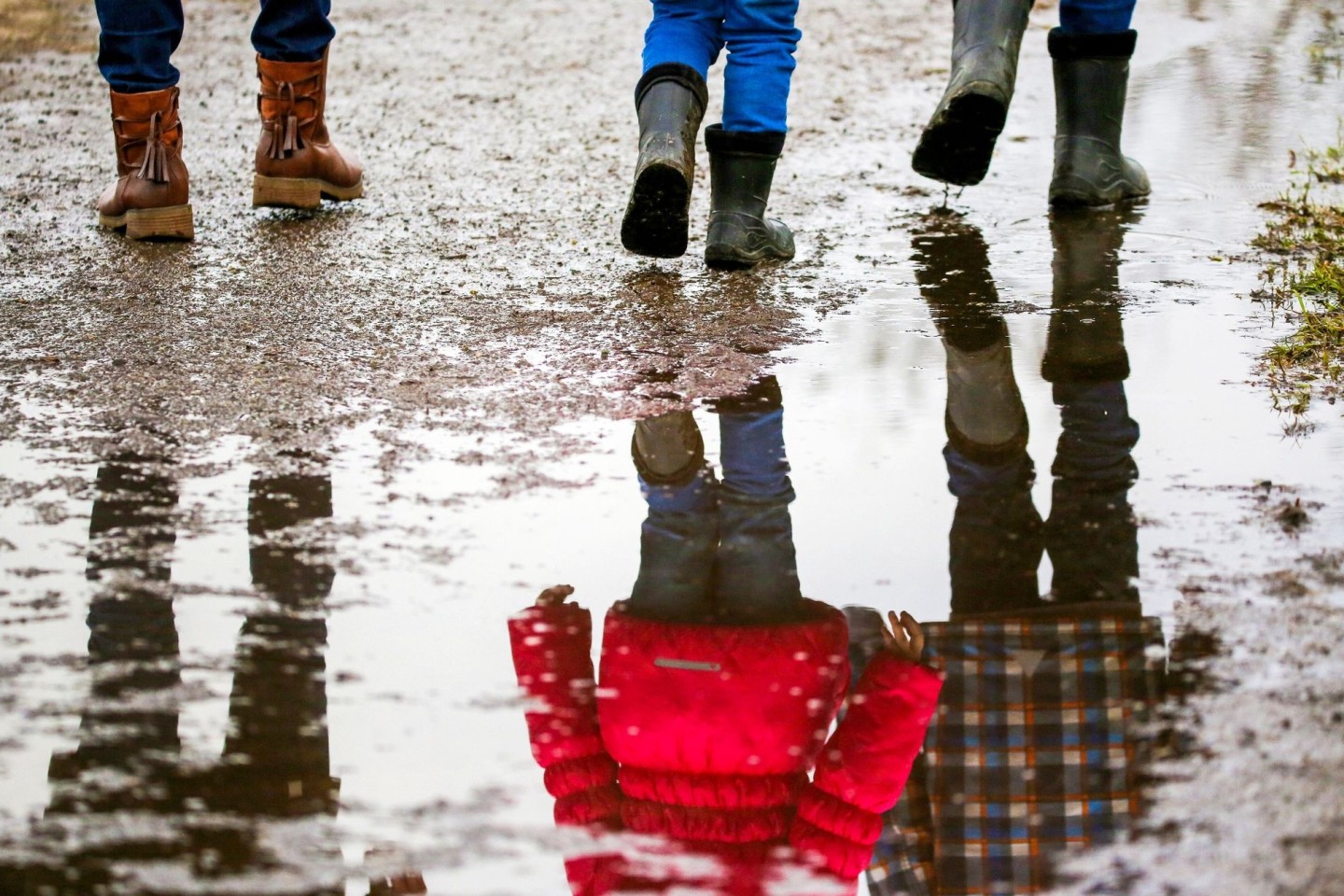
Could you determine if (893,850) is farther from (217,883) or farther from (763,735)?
(217,883)

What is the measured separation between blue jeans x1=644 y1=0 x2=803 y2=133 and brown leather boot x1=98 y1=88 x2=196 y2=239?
113cm

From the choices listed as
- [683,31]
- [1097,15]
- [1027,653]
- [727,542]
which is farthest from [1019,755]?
[1097,15]

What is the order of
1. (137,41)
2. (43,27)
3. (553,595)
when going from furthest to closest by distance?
(43,27) < (137,41) < (553,595)

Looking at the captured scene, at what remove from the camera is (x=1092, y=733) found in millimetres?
1728

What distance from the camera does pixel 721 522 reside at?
2273 mm

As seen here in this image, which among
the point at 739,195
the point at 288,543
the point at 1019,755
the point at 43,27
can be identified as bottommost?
the point at 1019,755

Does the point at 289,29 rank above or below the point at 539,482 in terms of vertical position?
above

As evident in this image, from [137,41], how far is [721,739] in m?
2.59

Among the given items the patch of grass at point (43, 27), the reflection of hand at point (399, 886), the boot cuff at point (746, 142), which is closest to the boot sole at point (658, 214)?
the boot cuff at point (746, 142)

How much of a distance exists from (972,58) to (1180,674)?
202 cm

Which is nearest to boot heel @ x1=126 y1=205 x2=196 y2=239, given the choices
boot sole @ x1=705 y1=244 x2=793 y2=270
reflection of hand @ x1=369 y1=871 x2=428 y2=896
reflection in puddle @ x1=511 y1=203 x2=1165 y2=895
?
boot sole @ x1=705 y1=244 x2=793 y2=270

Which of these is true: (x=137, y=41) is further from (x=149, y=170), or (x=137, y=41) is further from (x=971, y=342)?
(x=971, y=342)

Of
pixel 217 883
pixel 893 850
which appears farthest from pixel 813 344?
pixel 217 883

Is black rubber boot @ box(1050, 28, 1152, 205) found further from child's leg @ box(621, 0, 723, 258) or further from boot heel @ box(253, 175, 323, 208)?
boot heel @ box(253, 175, 323, 208)
